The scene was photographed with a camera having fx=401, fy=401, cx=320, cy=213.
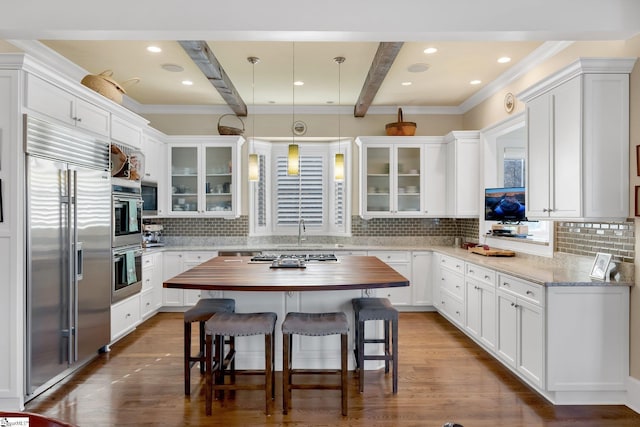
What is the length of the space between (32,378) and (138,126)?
279 cm

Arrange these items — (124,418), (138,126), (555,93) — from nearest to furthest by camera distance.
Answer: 1. (124,418)
2. (555,93)
3. (138,126)

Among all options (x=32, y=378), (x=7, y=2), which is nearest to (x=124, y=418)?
(x=32, y=378)

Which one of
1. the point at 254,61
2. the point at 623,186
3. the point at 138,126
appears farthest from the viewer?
the point at 138,126

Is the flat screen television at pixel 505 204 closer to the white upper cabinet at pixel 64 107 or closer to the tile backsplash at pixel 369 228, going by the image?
the tile backsplash at pixel 369 228

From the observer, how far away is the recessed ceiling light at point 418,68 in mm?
4305

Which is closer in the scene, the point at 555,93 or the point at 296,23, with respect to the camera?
the point at 296,23

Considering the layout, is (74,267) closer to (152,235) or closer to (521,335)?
(152,235)

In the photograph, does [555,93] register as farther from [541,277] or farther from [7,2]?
[7,2]

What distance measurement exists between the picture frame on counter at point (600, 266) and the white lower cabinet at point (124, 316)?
419cm

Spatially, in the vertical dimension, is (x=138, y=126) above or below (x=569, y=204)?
above

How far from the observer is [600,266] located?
2928 millimetres

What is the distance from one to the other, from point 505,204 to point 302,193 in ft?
9.48

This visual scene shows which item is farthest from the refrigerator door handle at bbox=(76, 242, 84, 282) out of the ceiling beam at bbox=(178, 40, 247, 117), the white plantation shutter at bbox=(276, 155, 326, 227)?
the white plantation shutter at bbox=(276, 155, 326, 227)

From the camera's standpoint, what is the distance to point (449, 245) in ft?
19.6
